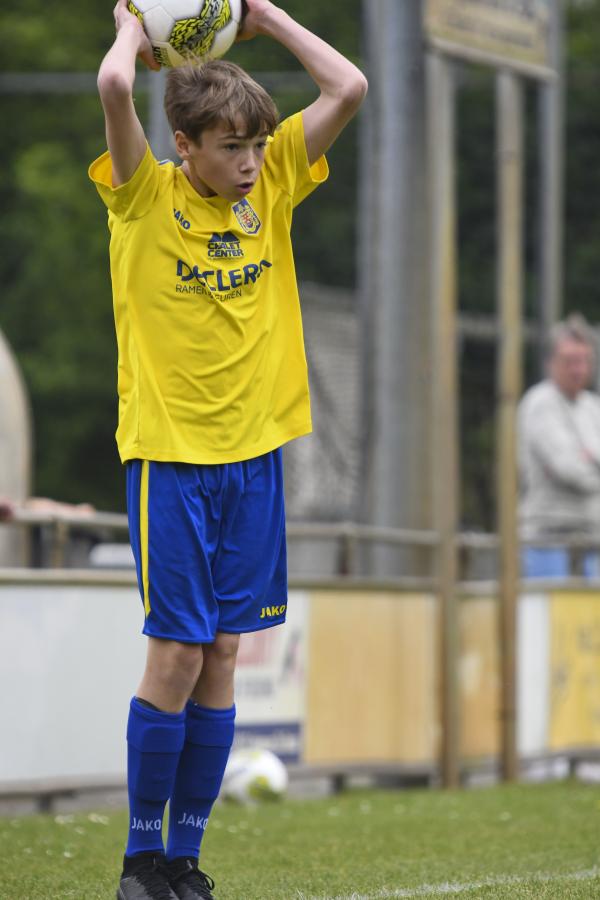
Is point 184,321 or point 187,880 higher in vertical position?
point 184,321

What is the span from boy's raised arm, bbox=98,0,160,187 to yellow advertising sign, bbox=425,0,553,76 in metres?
4.87

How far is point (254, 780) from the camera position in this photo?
27.5 ft

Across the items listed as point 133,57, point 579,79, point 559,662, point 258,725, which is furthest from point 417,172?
point 579,79

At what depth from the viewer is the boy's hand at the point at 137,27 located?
490 cm

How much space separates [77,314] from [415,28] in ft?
72.6

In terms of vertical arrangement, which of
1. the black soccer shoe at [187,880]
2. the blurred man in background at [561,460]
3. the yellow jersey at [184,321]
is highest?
the yellow jersey at [184,321]

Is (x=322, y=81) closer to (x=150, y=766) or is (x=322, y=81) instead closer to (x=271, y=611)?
(x=271, y=611)

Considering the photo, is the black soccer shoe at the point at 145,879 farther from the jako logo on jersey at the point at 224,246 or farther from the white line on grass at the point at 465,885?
the jako logo on jersey at the point at 224,246

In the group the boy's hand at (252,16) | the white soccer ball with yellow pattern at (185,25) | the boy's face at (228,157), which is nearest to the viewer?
the boy's face at (228,157)

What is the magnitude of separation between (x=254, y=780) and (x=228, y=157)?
4.25 m

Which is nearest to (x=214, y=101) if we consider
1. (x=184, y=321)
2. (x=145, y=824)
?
(x=184, y=321)

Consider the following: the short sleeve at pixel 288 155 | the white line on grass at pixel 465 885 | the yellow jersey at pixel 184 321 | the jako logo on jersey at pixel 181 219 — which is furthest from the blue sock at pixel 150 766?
the short sleeve at pixel 288 155

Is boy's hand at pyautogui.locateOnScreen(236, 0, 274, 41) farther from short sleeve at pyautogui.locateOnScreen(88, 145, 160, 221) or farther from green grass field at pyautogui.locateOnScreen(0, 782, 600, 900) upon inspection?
green grass field at pyautogui.locateOnScreen(0, 782, 600, 900)

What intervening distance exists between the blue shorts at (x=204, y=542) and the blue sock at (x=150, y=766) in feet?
0.78
